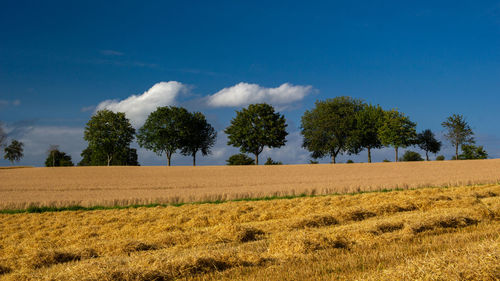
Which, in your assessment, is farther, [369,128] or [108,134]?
[108,134]

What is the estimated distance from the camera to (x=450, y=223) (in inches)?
404

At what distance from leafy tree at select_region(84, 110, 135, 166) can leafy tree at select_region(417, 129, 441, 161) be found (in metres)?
49.7

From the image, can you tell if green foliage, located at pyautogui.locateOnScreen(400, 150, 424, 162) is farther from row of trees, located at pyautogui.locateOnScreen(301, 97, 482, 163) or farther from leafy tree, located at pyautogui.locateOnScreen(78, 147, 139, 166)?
leafy tree, located at pyautogui.locateOnScreen(78, 147, 139, 166)

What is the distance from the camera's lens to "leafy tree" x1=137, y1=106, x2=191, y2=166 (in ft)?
202

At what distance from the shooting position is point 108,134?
216 feet

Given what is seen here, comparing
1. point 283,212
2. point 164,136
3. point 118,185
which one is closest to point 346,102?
point 164,136

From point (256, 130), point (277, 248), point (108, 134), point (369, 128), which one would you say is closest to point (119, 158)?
point (108, 134)

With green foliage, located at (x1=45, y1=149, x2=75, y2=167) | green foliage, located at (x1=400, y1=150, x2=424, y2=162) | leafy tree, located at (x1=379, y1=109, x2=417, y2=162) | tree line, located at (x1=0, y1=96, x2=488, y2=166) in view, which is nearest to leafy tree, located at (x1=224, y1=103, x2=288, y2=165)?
tree line, located at (x1=0, y1=96, x2=488, y2=166)

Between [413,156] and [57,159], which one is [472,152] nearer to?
[413,156]

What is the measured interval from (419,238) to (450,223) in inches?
81.8

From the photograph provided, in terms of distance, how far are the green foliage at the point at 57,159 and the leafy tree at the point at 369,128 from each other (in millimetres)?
63630

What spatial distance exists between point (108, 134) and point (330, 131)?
121 ft

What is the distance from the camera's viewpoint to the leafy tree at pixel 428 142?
218 feet

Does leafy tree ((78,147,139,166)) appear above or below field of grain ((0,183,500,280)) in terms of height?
above
